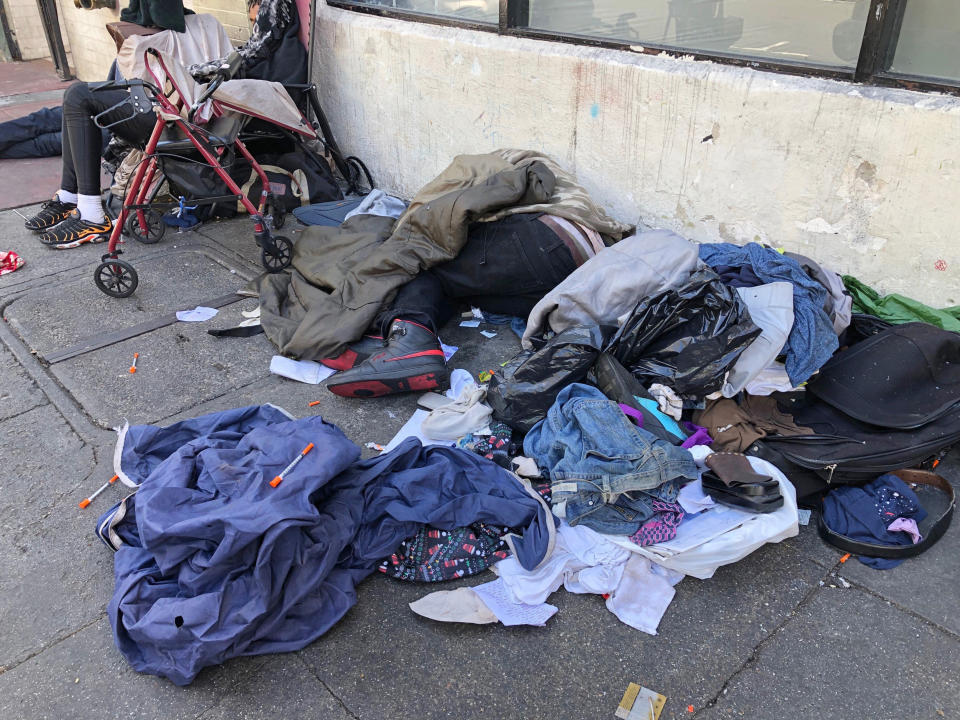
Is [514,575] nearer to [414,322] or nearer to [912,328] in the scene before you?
[414,322]

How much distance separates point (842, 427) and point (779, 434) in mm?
243

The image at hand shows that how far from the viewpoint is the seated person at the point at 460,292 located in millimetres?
3195

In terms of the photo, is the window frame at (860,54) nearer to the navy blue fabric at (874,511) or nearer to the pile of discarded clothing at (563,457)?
the pile of discarded clothing at (563,457)

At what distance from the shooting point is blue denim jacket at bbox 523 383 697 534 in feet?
7.93

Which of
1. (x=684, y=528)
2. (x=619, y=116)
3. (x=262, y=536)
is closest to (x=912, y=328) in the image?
(x=684, y=528)

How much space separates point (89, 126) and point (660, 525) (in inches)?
170

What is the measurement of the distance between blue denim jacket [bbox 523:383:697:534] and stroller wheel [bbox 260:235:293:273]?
2426 millimetres

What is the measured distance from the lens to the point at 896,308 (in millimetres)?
3135

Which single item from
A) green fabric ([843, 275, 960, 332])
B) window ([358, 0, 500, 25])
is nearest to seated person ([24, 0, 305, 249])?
window ([358, 0, 500, 25])

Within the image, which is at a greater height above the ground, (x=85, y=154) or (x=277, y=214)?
(x=85, y=154)

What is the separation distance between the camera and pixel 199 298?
164 inches

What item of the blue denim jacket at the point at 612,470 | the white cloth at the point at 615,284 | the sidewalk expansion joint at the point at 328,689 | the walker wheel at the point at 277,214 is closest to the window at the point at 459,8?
the walker wheel at the point at 277,214

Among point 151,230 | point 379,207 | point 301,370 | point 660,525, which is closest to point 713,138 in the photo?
point 660,525

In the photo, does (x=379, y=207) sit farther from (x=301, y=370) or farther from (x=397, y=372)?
(x=397, y=372)
